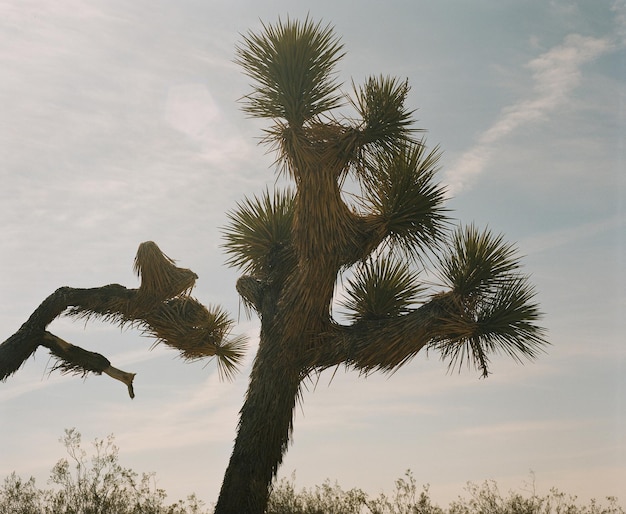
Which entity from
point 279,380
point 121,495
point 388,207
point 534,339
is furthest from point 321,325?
point 121,495

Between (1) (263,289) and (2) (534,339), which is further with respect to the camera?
(1) (263,289)

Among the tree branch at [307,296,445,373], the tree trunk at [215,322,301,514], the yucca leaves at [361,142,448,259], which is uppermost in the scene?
the yucca leaves at [361,142,448,259]

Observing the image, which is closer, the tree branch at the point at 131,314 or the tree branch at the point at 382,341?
the tree branch at the point at 382,341

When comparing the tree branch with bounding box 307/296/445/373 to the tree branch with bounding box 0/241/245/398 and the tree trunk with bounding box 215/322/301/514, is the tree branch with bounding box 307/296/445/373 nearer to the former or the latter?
the tree trunk with bounding box 215/322/301/514

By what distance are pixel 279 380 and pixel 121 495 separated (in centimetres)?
295

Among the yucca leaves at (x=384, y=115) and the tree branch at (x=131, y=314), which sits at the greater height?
the yucca leaves at (x=384, y=115)

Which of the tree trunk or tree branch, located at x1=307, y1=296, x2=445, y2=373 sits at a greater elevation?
tree branch, located at x1=307, y1=296, x2=445, y2=373

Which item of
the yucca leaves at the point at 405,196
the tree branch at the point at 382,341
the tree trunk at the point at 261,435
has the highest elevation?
the yucca leaves at the point at 405,196

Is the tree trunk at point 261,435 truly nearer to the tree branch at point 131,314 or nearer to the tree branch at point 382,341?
the tree branch at point 382,341

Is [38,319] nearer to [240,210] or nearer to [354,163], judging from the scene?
[240,210]

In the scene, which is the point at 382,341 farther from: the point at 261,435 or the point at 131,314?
the point at 131,314

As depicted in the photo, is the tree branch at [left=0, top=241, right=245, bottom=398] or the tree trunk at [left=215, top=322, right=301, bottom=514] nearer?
the tree trunk at [left=215, top=322, right=301, bottom=514]

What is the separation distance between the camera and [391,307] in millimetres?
10336

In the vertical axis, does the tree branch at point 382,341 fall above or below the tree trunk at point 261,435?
above
